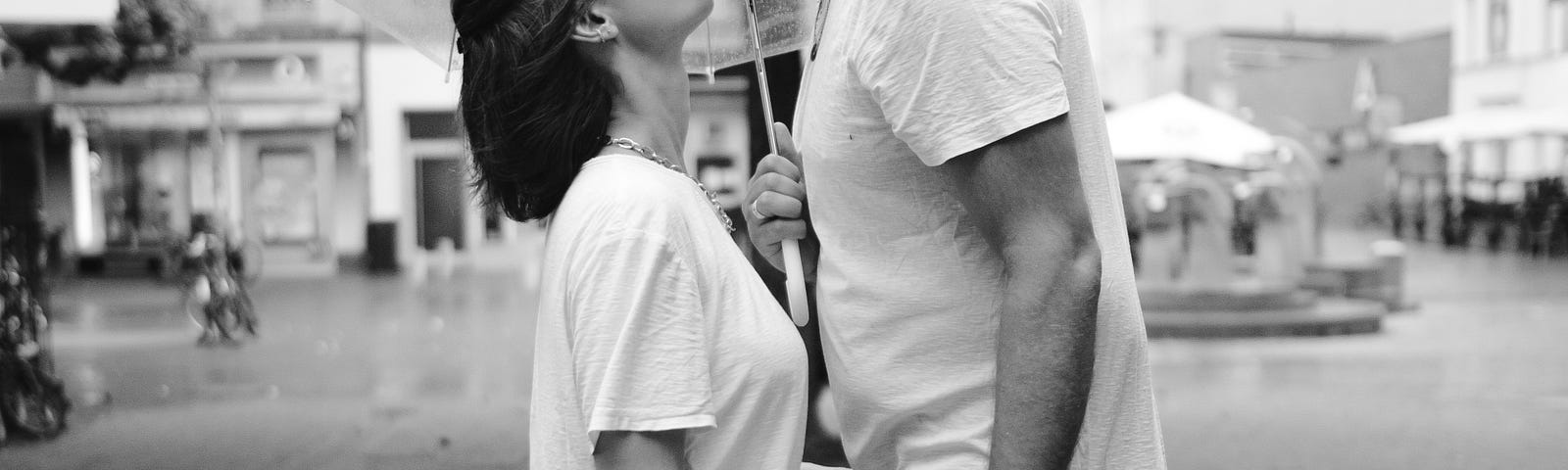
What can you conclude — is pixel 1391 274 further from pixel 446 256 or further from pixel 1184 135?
pixel 446 256

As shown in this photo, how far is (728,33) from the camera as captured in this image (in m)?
2.30

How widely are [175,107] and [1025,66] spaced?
28.5 metres

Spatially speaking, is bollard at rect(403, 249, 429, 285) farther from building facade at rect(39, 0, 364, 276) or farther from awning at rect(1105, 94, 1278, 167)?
awning at rect(1105, 94, 1278, 167)

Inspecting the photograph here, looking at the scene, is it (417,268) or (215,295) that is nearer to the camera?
(215,295)

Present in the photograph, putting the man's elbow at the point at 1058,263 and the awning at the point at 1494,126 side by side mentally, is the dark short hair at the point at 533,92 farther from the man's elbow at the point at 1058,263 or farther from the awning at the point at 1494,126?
the awning at the point at 1494,126

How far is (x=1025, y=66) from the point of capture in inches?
50.0

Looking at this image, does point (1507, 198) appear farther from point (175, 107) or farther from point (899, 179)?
point (899, 179)

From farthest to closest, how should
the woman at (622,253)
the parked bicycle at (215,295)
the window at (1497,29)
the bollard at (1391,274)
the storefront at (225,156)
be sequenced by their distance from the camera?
1. the window at (1497,29)
2. the storefront at (225,156)
3. the bollard at (1391,274)
4. the parked bicycle at (215,295)
5. the woman at (622,253)

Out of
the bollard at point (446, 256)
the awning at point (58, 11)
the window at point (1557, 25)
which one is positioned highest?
the window at point (1557, 25)

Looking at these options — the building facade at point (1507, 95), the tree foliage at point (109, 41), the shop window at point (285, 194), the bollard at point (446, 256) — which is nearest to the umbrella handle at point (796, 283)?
the tree foliage at point (109, 41)

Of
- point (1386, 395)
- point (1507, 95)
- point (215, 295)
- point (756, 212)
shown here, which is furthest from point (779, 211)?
point (1507, 95)

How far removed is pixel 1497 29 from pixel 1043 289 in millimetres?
34807

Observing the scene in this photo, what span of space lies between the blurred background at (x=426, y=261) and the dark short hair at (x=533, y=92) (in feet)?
0.80

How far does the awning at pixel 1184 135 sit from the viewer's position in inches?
536
